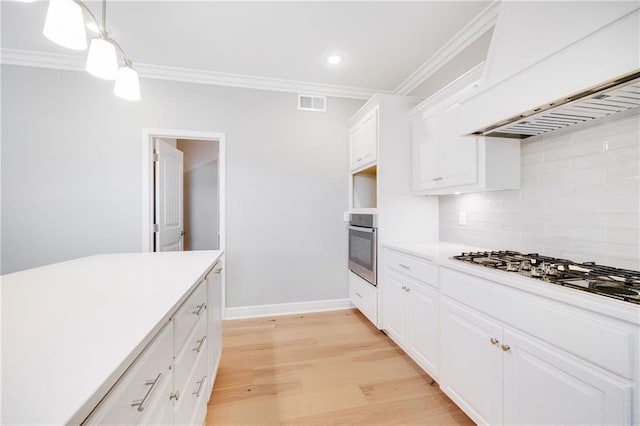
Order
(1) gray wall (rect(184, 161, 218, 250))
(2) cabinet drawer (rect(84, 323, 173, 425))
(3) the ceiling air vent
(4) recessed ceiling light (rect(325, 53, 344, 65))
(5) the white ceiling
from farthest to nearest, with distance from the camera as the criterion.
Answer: (1) gray wall (rect(184, 161, 218, 250)), (3) the ceiling air vent, (4) recessed ceiling light (rect(325, 53, 344, 65)), (5) the white ceiling, (2) cabinet drawer (rect(84, 323, 173, 425))

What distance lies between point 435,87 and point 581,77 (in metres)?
1.81

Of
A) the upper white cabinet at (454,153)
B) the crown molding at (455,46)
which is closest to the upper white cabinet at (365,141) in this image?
the upper white cabinet at (454,153)

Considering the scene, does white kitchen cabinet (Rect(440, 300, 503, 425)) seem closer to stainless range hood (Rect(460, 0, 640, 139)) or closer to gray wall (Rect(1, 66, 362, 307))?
stainless range hood (Rect(460, 0, 640, 139))

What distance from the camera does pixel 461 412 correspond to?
1659 millimetres

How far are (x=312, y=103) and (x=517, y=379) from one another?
122 inches

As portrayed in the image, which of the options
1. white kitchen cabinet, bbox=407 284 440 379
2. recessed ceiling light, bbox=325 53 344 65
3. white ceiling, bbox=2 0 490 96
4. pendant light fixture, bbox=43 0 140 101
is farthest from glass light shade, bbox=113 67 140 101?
white kitchen cabinet, bbox=407 284 440 379

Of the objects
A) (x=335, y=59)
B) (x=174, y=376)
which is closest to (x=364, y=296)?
(x=174, y=376)

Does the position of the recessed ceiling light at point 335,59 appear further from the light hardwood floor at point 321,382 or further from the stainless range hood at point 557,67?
the light hardwood floor at point 321,382

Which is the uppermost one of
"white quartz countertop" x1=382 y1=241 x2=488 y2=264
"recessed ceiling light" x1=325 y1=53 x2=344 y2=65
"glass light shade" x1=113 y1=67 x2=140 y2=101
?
"recessed ceiling light" x1=325 y1=53 x2=344 y2=65

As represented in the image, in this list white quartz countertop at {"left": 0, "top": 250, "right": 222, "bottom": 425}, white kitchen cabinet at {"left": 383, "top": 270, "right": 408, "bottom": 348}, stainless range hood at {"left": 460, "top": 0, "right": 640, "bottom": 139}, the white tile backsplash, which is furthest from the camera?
white kitchen cabinet at {"left": 383, "top": 270, "right": 408, "bottom": 348}

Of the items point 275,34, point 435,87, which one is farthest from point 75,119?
point 435,87

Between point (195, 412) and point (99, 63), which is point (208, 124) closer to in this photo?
point (99, 63)

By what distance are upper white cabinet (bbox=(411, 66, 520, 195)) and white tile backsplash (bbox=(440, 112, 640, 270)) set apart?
167 mm

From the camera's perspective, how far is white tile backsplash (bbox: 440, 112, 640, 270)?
1312 mm
